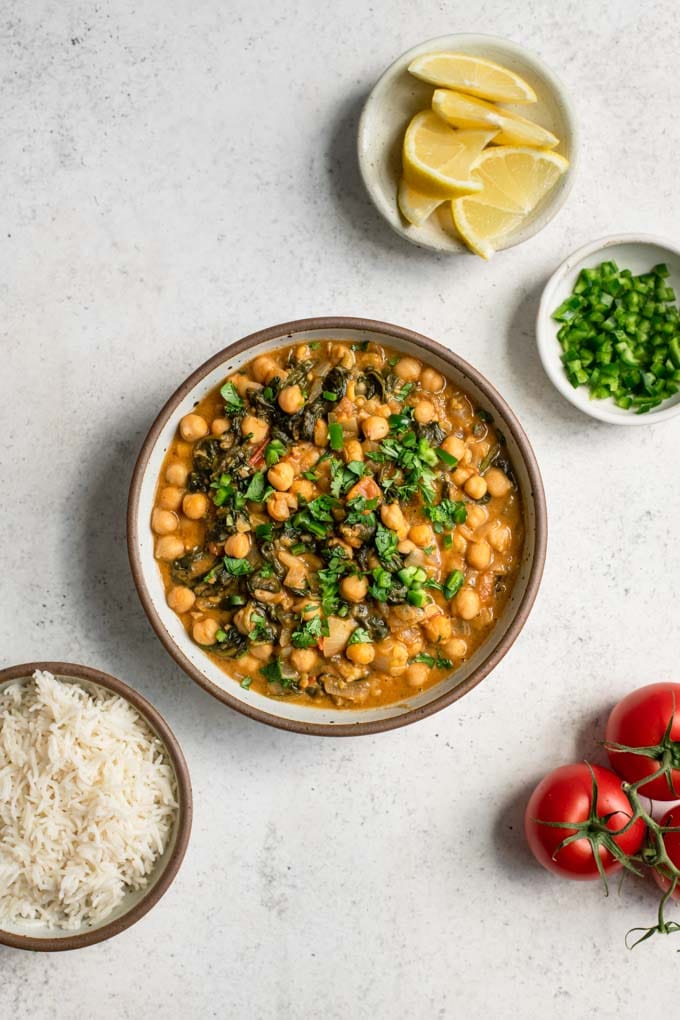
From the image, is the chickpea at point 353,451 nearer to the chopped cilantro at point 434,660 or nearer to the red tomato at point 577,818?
the chopped cilantro at point 434,660

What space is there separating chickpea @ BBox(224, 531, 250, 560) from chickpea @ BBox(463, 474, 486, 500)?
0.90 m

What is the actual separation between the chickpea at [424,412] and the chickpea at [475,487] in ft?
0.98

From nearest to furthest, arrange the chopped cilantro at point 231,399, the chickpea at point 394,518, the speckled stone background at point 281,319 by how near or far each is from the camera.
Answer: the chickpea at point 394,518 → the chopped cilantro at point 231,399 → the speckled stone background at point 281,319

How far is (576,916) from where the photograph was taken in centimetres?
420

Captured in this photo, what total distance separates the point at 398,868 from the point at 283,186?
121 inches

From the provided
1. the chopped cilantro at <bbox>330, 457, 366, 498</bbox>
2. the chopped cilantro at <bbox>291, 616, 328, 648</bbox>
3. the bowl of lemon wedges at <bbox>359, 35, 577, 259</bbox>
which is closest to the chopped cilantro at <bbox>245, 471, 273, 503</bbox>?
the chopped cilantro at <bbox>330, 457, 366, 498</bbox>

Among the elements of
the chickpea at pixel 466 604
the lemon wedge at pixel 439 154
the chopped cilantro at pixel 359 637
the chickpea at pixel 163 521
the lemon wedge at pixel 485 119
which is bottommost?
the chopped cilantro at pixel 359 637

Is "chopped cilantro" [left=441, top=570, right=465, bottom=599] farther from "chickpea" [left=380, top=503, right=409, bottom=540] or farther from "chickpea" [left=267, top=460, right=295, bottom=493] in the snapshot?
"chickpea" [left=267, top=460, right=295, bottom=493]

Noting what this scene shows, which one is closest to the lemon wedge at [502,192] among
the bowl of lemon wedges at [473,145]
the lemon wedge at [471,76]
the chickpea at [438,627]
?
the bowl of lemon wedges at [473,145]

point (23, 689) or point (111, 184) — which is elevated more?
point (111, 184)

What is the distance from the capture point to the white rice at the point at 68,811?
3.72 meters

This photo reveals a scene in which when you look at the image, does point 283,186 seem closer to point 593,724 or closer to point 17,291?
point 17,291

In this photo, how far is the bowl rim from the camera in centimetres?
370

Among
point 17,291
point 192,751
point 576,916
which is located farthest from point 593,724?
point 17,291
